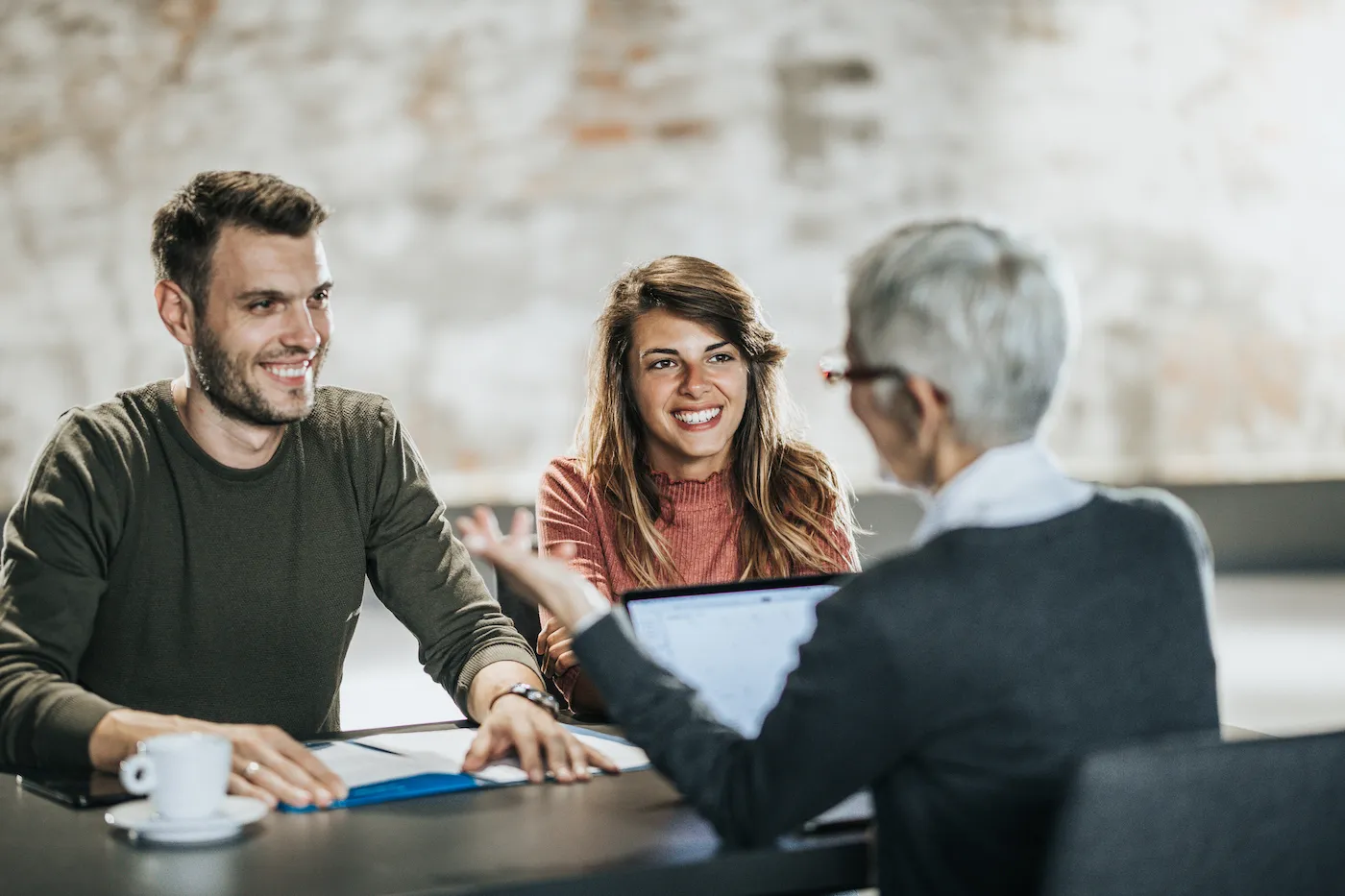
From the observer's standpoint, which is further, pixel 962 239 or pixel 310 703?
pixel 310 703

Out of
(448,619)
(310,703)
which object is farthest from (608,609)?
(310,703)

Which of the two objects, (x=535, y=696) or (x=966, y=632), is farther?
(x=535, y=696)

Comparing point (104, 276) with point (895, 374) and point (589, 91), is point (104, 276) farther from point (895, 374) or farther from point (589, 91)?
point (895, 374)

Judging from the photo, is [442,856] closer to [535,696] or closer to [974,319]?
[535,696]

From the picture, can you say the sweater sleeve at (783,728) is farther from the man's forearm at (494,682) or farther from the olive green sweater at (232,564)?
the olive green sweater at (232,564)

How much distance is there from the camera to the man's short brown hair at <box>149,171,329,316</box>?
203 centimetres

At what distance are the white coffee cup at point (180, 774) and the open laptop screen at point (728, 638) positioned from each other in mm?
443

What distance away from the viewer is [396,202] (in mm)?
5176

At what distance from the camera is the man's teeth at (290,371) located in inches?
79.5

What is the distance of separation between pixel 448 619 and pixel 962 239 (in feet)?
3.40

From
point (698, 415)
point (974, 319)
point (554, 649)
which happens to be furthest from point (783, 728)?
point (698, 415)

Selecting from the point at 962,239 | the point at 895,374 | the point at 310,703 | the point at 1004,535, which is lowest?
the point at 310,703

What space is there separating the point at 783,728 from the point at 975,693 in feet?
0.51

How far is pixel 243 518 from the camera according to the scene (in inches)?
78.6
